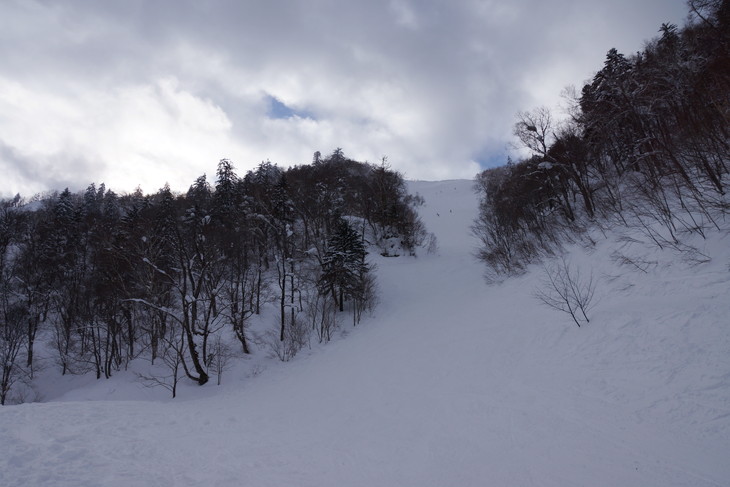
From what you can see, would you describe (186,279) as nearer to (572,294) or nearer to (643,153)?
(572,294)

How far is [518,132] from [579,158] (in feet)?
19.9

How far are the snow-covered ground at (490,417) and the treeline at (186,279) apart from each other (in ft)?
27.4

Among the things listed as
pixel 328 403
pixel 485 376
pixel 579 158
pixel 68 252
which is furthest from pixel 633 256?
pixel 68 252

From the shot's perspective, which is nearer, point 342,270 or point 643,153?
point 643,153

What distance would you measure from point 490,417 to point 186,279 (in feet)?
95.1

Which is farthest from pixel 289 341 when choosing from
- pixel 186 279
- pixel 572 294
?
pixel 572 294

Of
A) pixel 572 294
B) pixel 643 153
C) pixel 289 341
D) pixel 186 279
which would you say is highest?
pixel 643 153

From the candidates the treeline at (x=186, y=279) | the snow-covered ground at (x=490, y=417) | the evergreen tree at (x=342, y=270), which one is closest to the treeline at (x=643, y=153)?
the snow-covered ground at (x=490, y=417)

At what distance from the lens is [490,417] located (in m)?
7.78

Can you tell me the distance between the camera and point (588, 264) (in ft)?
50.3

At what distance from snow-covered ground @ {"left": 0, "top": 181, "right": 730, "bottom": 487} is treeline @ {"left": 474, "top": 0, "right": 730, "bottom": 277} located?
224cm

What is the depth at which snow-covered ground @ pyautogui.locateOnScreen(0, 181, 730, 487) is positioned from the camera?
5.16 m

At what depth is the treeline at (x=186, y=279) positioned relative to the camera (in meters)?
20.2

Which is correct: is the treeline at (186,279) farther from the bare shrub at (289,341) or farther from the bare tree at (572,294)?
the bare tree at (572,294)
